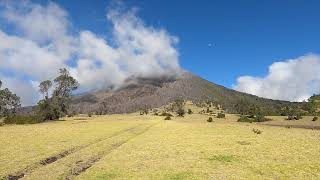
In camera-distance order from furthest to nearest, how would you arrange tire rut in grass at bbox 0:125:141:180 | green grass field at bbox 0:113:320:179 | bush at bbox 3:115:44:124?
bush at bbox 3:115:44:124
tire rut in grass at bbox 0:125:141:180
green grass field at bbox 0:113:320:179

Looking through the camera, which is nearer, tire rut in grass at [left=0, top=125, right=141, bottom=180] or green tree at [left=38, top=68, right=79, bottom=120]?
tire rut in grass at [left=0, top=125, right=141, bottom=180]

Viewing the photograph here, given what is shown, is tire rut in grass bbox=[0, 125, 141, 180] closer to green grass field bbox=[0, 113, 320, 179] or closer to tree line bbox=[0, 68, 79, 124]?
green grass field bbox=[0, 113, 320, 179]

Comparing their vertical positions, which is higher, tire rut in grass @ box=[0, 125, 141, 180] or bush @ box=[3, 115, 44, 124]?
bush @ box=[3, 115, 44, 124]

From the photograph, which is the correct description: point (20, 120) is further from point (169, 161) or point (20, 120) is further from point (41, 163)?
point (169, 161)

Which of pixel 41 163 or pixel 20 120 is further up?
pixel 20 120

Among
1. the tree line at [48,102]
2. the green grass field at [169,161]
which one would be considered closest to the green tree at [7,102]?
the tree line at [48,102]

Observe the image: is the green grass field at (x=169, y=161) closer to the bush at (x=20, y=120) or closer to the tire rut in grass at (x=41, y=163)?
the tire rut in grass at (x=41, y=163)

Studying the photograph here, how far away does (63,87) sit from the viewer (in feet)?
469

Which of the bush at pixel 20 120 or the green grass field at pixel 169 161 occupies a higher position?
the bush at pixel 20 120

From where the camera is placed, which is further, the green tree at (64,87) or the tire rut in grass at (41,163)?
the green tree at (64,87)

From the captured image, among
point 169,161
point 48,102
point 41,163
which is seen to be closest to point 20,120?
point 48,102

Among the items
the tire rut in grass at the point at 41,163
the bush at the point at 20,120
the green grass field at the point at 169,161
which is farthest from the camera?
the bush at the point at 20,120

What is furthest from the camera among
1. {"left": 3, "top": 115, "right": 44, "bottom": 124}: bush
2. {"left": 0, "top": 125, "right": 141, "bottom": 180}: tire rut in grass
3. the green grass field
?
{"left": 3, "top": 115, "right": 44, "bottom": 124}: bush

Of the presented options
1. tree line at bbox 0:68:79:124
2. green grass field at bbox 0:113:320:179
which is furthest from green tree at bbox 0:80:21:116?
green grass field at bbox 0:113:320:179
